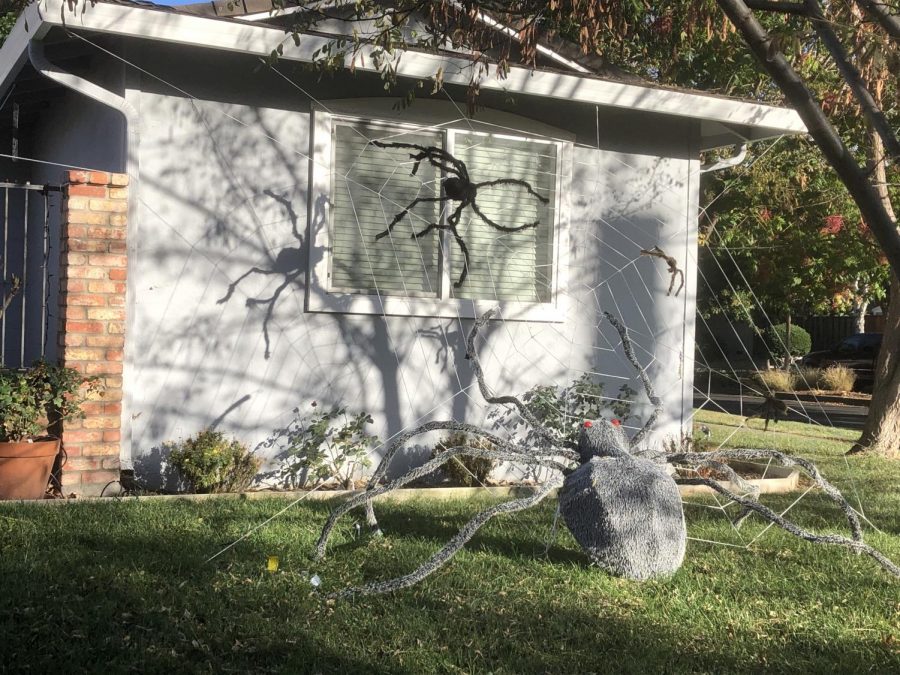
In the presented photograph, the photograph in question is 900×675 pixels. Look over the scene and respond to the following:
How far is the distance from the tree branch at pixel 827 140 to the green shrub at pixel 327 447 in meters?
4.00

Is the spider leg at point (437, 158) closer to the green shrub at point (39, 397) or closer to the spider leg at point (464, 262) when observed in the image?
the spider leg at point (464, 262)

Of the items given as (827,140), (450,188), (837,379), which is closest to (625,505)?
(827,140)

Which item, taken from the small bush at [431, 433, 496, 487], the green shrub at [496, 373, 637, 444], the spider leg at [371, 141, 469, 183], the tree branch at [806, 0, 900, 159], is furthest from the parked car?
the tree branch at [806, 0, 900, 159]

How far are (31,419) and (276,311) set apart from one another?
5.99 ft

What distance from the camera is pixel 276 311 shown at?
6.95 metres

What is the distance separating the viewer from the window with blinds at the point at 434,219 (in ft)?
23.6

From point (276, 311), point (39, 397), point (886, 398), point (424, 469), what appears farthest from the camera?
point (886, 398)

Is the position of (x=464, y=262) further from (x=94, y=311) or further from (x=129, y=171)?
(x=94, y=311)

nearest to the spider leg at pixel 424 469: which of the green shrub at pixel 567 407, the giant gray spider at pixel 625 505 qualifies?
the giant gray spider at pixel 625 505

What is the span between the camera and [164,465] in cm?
659

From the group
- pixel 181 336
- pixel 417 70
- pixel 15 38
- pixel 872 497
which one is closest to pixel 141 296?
pixel 181 336

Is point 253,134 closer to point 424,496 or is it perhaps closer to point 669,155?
point 424,496

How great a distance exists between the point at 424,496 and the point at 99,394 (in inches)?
86.0

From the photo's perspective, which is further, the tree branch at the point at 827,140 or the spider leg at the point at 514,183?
the spider leg at the point at 514,183
